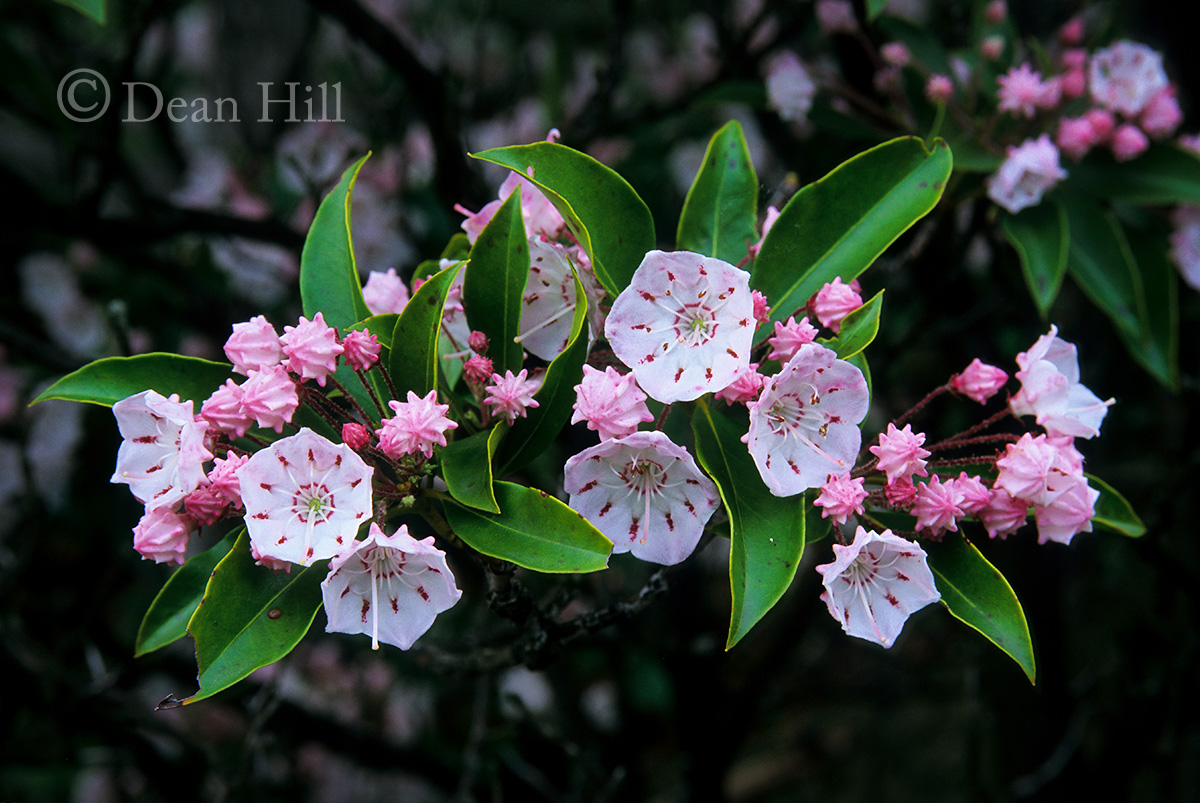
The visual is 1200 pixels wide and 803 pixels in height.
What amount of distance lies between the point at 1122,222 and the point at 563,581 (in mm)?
1764

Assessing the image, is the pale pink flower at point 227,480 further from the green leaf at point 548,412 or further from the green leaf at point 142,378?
the green leaf at point 548,412

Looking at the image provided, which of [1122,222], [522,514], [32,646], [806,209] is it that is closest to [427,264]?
[522,514]

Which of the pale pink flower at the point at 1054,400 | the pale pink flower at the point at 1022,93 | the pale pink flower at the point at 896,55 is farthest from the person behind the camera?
the pale pink flower at the point at 896,55

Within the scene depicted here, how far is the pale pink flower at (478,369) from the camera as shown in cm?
125

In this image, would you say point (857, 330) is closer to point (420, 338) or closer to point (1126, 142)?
point (420, 338)

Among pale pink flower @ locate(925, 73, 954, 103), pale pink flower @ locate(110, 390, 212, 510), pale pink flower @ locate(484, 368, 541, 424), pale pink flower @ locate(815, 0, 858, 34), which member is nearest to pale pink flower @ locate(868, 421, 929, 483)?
pale pink flower @ locate(484, 368, 541, 424)

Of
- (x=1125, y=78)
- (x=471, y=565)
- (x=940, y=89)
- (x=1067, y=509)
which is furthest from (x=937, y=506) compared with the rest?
(x=471, y=565)

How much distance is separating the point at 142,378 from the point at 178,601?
34 centimetres

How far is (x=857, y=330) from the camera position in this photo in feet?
4.00

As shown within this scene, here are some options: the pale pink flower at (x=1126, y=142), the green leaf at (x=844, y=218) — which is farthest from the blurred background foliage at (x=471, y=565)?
the green leaf at (x=844, y=218)

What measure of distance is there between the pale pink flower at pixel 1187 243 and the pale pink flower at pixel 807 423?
150cm

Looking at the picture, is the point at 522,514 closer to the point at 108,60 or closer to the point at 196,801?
the point at 196,801

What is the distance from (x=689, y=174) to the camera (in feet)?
14.5

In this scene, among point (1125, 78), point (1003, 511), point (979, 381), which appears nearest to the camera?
point (1003, 511)
